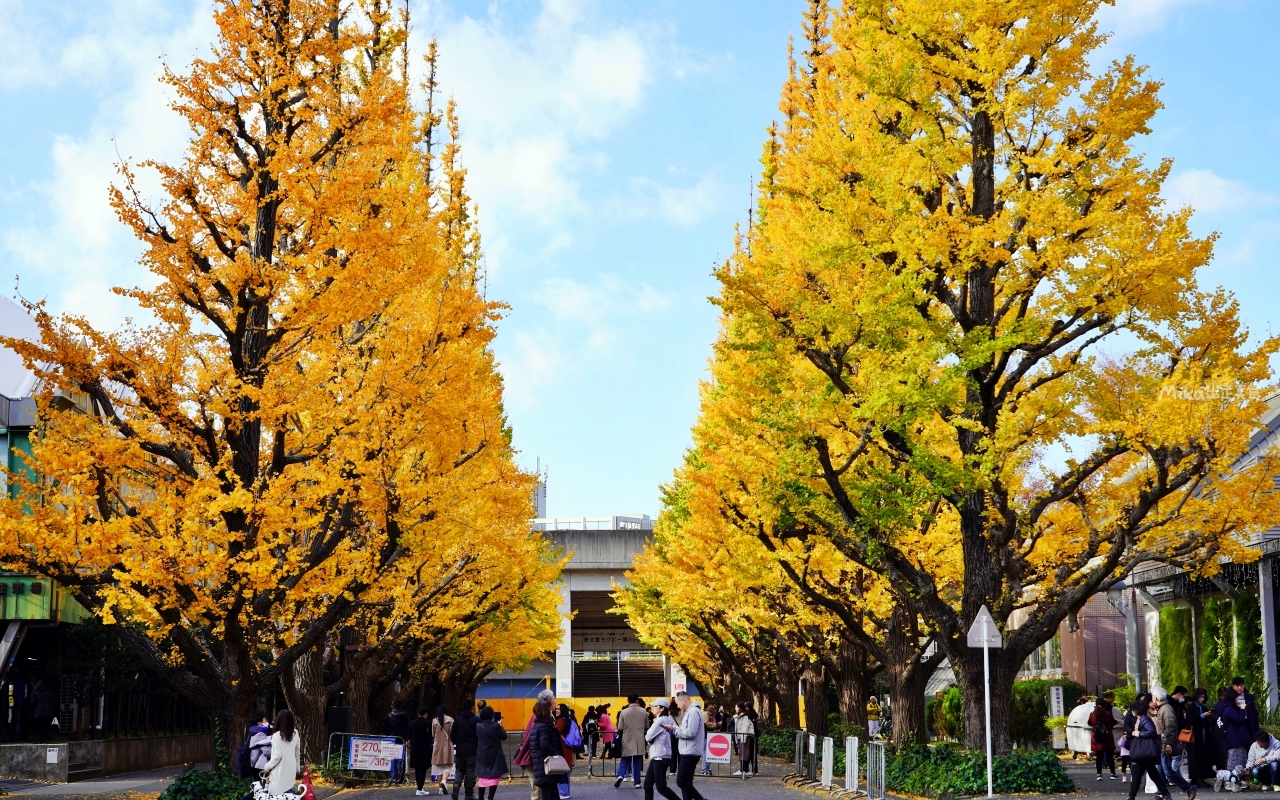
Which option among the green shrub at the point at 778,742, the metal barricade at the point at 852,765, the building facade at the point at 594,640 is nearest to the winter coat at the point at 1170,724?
the metal barricade at the point at 852,765

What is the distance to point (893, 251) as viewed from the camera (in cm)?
1595

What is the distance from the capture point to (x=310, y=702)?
22.8 m

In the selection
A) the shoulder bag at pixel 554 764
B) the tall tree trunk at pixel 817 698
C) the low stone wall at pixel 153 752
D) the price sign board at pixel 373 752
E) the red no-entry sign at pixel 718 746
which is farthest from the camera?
the tall tree trunk at pixel 817 698

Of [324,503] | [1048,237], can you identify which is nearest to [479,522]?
[324,503]

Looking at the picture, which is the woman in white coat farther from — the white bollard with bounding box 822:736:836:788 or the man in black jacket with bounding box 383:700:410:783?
the man in black jacket with bounding box 383:700:410:783

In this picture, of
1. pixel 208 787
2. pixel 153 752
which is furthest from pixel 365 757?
pixel 153 752

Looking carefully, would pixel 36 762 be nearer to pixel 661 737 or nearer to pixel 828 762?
pixel 828 762

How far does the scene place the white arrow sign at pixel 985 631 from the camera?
48.4 ft

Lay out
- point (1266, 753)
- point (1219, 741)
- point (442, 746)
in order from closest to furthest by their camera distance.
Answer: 1. point (1266, 753)
2. point (1219, 741)
3. point (442, 746)

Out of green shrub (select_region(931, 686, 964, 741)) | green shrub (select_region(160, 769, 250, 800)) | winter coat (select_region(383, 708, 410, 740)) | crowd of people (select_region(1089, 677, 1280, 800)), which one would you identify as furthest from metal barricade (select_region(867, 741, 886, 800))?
green shrub (select_region(931, 686, 964, 741))

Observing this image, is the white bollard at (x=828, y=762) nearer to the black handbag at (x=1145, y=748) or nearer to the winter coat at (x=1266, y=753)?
the winter coat at (x=1266, y=753)

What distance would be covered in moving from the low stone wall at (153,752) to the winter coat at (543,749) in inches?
633

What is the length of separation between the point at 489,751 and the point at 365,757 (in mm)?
6162

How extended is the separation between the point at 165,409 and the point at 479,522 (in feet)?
31.7
